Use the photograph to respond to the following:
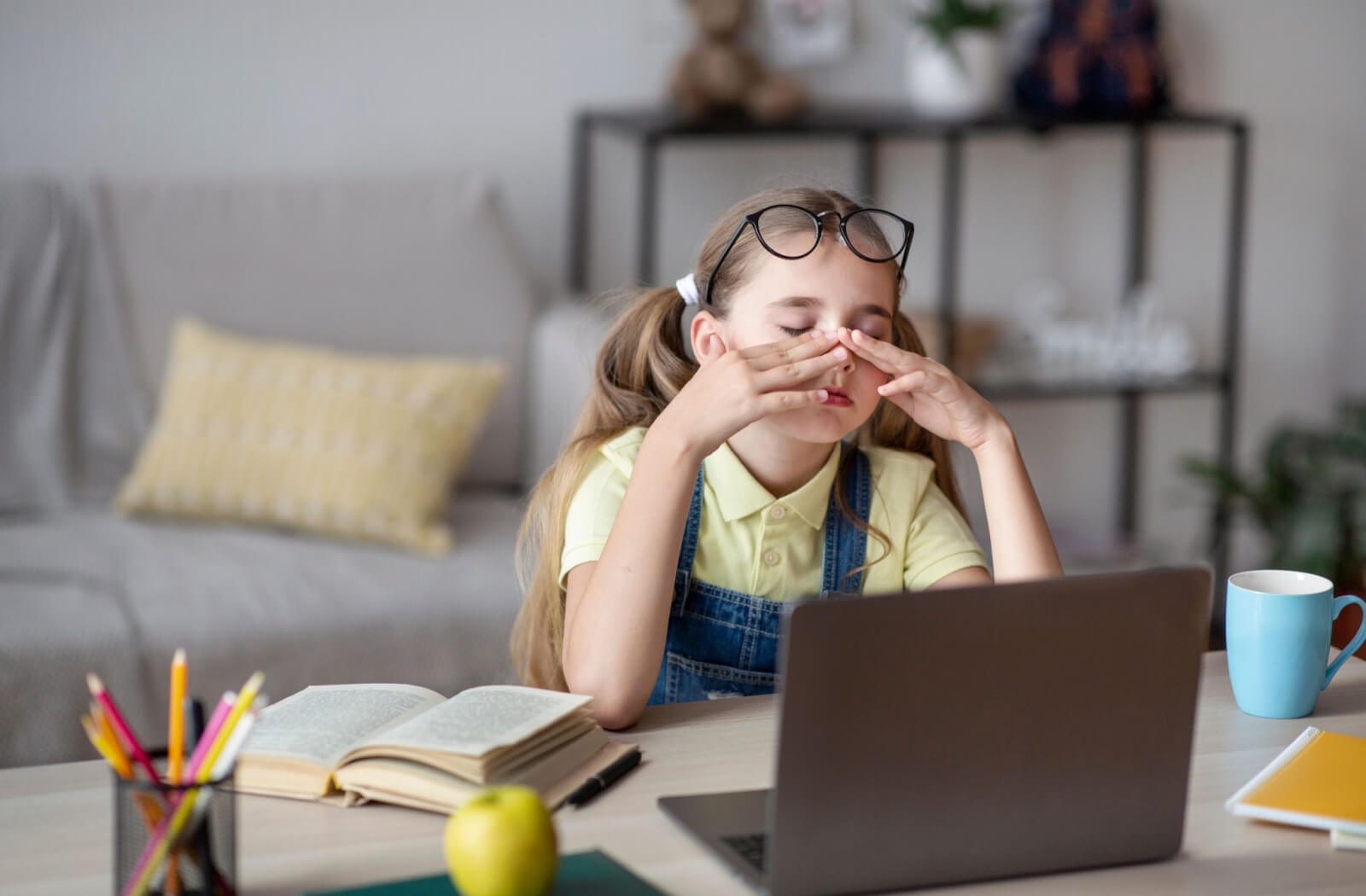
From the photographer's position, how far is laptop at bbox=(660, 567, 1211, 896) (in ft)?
2.35

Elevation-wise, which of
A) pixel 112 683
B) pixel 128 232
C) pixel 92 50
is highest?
pixel 92 50

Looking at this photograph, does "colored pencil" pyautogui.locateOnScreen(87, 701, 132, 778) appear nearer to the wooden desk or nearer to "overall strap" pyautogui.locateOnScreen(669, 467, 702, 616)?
the wooden desk

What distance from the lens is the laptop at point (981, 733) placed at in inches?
28.3

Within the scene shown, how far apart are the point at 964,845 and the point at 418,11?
7.63 ft

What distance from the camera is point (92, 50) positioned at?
256 cm

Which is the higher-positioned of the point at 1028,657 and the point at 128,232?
the point at 128,232

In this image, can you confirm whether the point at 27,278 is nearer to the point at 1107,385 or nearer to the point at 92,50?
the point at 92,50

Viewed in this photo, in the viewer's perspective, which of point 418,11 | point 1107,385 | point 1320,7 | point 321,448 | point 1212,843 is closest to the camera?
point 1212,843

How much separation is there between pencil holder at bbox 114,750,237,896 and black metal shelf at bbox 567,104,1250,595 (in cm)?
198

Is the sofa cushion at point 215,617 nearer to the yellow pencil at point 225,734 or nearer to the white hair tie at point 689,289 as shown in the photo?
the white hair tie at point 689,289

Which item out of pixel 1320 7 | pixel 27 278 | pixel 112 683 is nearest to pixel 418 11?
pixel 27 278

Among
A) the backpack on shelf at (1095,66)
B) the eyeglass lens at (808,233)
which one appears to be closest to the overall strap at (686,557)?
the eyeglass lens at (808,233)

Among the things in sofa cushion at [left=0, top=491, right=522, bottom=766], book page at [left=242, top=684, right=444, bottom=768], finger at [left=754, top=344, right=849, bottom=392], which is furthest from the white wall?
book page at [left=242, top=684, right=444, bottom=768]

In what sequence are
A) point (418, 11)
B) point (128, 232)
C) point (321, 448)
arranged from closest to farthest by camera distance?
point (321, 448), point (128, 232), point (418, 11)
